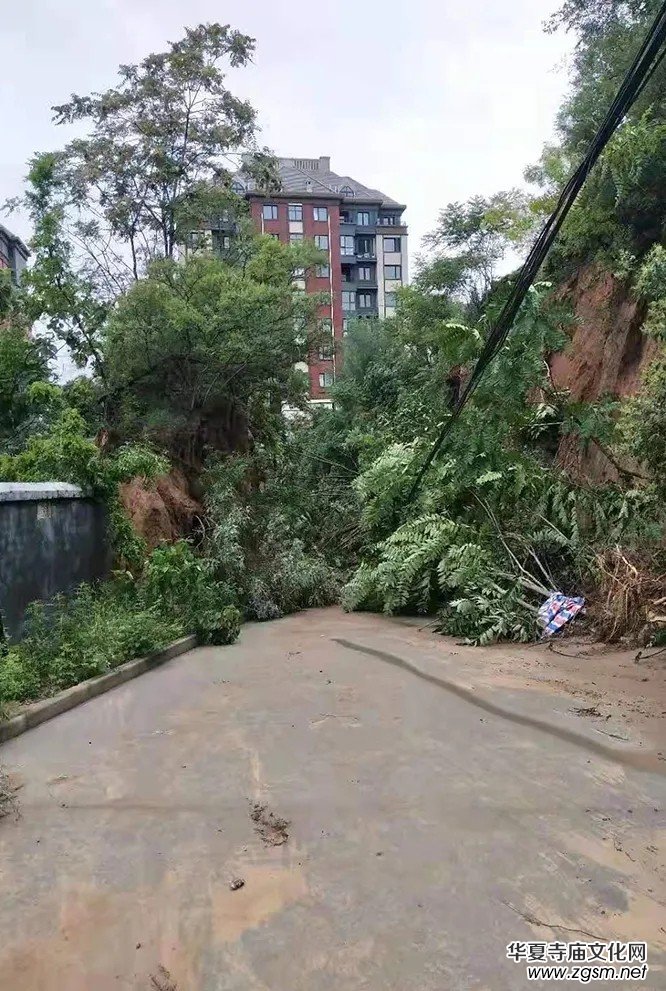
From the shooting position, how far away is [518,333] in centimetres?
1107

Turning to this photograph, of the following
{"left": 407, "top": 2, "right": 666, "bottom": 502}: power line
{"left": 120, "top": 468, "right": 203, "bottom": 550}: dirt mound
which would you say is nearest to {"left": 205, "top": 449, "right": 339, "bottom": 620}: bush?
{"left": 120, "top": 468, "right": 203, "bottom": 550}: dirt mound

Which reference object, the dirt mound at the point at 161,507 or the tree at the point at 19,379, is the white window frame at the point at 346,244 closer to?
the tree at the point at 19,379

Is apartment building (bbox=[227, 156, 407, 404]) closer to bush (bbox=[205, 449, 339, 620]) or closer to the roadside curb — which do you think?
bush (bbox=[205, 449, 339, 620])

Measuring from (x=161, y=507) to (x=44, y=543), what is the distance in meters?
5.25

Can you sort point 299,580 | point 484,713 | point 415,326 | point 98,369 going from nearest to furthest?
1. point 484,713
2. point 299,580
3. point 98,369
4. point 415,326

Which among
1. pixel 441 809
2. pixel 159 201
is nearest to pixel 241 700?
pixel 441 809

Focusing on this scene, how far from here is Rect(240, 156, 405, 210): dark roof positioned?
62.7 m

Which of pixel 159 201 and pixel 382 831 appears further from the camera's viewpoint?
pixel 159 201

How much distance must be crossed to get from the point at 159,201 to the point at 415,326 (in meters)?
8.26

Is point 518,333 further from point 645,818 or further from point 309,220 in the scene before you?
point 309,220

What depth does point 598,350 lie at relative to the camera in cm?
1554

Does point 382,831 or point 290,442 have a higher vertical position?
point 290,442

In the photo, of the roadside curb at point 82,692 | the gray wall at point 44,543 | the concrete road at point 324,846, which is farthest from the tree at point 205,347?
the concrete road at point 324,846

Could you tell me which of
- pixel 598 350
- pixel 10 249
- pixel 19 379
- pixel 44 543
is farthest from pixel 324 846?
pixel 10 249
